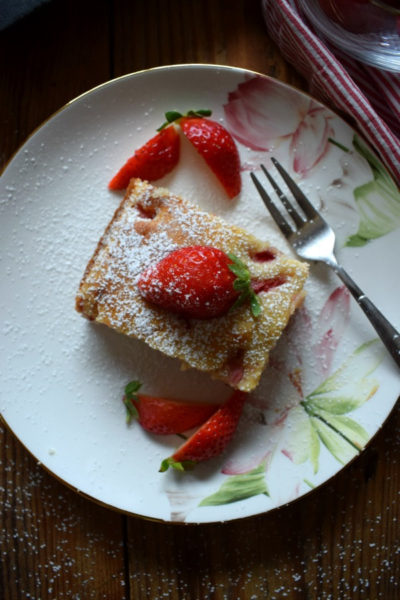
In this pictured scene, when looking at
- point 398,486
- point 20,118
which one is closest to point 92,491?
point 398,486

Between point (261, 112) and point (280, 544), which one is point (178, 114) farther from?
point (280, 544)

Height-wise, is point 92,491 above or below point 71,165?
below

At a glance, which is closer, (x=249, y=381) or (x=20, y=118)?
(x=249, y=381)

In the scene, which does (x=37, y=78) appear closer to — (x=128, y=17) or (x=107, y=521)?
(x=128, y=17)

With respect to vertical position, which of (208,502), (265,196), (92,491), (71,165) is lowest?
(208,502)

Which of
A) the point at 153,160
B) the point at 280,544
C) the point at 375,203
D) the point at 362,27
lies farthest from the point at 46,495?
the point at 362,27

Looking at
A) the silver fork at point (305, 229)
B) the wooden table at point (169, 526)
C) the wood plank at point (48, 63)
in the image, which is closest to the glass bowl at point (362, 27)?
the wooden table at point (169, 526)

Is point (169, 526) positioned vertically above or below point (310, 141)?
below
